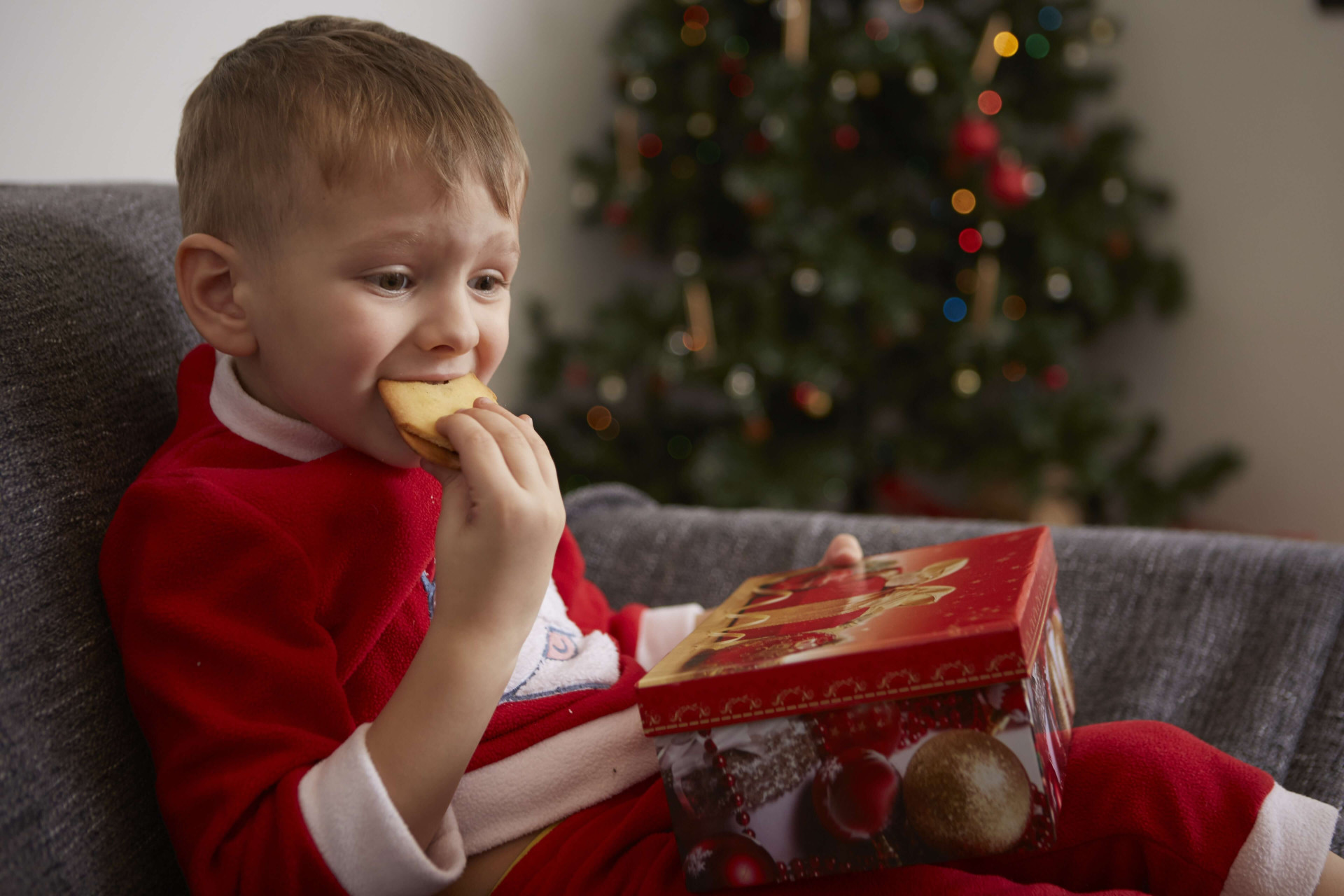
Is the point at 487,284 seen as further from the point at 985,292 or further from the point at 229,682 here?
the point at 985,292

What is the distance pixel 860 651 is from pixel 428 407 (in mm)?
313

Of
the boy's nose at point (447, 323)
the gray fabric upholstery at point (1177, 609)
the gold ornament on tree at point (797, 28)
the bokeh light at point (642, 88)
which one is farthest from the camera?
the bokeh light at point (642, 88)

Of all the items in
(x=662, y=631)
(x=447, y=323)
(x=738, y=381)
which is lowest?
(x=738, y=381)

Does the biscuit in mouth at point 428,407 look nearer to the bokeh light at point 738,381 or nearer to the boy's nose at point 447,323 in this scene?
the boy's nose at point 447,323

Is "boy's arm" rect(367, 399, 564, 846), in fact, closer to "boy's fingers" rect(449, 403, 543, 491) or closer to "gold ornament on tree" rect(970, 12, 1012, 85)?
"boy's fingers" rect(449, 403, 543, 491)

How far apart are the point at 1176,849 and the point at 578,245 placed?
2.09 m

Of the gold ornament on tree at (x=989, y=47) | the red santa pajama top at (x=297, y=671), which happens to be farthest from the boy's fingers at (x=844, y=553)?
the gold ornament on tree at (x=989, y=47)

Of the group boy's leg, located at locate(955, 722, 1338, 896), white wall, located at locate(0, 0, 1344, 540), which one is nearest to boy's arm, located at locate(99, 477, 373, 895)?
boy's leg, located at locate(955, 722, 1338, 896)

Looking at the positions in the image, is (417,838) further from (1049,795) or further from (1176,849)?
(1176,849)

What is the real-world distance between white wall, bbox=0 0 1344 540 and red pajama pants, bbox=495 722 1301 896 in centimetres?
166

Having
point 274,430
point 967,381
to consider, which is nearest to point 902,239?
point 967,381

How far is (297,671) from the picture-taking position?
0.60 metres

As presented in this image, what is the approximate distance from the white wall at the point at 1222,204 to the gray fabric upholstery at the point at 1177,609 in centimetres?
129

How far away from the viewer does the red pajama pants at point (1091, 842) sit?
0.61 meters
